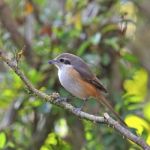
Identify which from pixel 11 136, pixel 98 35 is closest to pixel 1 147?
pixel 11 136

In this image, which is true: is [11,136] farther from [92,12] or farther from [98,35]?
[92,12]

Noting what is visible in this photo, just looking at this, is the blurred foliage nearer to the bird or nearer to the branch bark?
the branch bark

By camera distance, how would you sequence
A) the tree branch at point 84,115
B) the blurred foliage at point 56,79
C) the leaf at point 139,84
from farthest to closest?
the leaf at point 139,84 < the blurred foliage at point 56,79 < the tree branch at point 84,115

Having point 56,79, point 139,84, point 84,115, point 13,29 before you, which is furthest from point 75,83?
point 139,84

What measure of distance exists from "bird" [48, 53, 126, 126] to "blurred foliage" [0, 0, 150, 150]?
200 millimetres

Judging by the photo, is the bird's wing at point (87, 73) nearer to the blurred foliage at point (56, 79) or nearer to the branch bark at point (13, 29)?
the blurred foliage at point (56, 79)

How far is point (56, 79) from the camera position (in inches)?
193

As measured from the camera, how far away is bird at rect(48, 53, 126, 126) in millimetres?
4027

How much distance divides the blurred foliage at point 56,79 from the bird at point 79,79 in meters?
0.20

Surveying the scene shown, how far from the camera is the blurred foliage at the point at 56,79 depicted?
14.8 feet

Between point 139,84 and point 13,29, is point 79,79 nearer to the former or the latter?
point 13,29

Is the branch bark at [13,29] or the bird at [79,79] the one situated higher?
the bird at [79,79]

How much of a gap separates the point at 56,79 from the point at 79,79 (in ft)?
2.75

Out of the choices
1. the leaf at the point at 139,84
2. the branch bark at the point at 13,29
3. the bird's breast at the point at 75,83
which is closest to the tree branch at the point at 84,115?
the bird's breast at the point at 75,83
